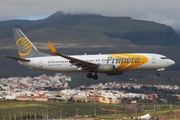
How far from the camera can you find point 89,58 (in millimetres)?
95250

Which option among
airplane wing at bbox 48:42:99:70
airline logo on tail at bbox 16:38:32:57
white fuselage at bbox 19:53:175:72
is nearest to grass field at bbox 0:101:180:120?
airline logo on tail at bbox 16:38:32:57

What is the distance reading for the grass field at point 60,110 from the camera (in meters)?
137

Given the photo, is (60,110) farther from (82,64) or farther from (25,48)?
(82,64)

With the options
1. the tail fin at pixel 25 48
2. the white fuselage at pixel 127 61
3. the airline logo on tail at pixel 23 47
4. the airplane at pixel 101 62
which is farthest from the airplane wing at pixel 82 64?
the airline logo on tail at pixel 23 47

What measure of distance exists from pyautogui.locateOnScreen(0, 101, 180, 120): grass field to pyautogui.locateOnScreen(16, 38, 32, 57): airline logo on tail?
94.7 ft

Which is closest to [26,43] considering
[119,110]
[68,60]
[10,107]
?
[68,60]

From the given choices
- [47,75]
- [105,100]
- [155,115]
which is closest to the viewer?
[155,115]

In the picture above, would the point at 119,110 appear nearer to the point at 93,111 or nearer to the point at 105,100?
the point at 93,111

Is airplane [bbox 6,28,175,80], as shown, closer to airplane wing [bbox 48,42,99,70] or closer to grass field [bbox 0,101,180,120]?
airplane wing [bbox 48,42,99,70]

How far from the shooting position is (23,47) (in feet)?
340

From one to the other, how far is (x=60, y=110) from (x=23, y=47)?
48167 mm

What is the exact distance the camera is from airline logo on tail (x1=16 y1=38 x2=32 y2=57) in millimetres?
102750

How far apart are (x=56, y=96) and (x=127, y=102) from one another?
2301 centimetres

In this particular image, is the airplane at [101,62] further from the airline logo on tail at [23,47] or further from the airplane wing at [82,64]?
the airline logo on tail at [23,47]
